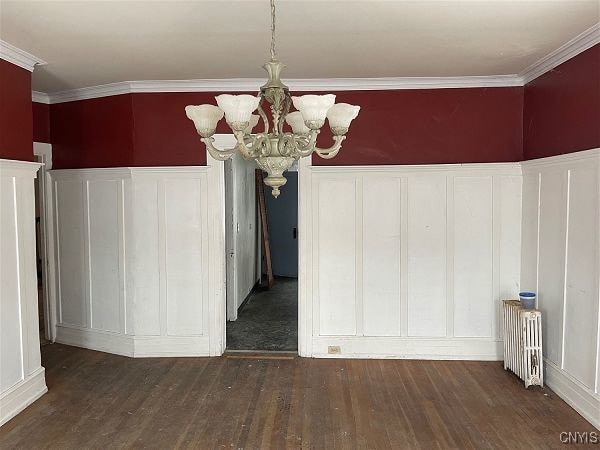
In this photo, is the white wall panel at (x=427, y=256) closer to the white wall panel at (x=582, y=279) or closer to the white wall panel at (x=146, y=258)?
the white wall panel at (x=582, y=279)

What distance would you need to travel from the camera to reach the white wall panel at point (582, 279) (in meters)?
3.26

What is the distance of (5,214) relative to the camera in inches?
135

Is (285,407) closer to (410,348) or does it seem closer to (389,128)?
(410,348)

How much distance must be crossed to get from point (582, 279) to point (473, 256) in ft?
3.87

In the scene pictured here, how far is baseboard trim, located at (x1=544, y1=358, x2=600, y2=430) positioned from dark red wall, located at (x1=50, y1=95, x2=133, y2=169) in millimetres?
4254

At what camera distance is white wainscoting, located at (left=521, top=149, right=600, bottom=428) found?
327 centimetres

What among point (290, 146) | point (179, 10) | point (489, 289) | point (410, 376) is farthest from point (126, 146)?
point (489, 289)

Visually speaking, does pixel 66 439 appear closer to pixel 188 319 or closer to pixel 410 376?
pixel 188 319

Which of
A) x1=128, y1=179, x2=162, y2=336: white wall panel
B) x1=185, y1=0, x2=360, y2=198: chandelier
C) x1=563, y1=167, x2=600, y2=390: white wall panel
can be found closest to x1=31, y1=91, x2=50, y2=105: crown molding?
x1=128, y1=179, x2=162, y2=336: white wall panel

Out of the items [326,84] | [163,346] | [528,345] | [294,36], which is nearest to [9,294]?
[163,346]

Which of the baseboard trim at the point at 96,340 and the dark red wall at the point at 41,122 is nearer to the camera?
the baseboard trim at the point at 96,340

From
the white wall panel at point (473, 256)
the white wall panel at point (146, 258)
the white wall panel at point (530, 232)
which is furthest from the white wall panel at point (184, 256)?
the white wall panel at point (530, 232)

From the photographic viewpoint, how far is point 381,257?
458 cm

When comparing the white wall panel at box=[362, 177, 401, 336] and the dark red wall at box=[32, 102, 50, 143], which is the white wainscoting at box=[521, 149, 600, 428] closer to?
the white wall panel at box=[362, 177, 401, 336]
